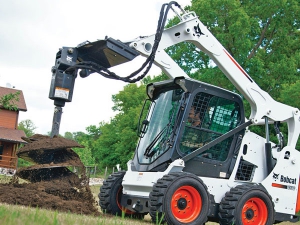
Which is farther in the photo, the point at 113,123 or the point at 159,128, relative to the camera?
the point at 113,123

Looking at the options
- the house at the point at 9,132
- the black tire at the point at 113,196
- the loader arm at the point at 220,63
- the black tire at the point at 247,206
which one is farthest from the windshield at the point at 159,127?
the house at the point at 9,132

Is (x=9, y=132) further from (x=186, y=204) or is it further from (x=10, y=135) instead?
(x=186, y=204)

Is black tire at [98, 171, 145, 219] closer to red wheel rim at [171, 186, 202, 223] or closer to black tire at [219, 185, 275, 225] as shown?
red wheel rim at [171, 186, 202, 223]

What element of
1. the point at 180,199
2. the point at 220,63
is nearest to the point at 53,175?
the point at 180,199

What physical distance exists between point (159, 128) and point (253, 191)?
79.3 inches

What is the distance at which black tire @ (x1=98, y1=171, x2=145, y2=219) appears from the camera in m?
9.87

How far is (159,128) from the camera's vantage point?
31.5 feet

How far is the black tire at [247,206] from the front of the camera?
872cm

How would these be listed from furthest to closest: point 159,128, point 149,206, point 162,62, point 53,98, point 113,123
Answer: point 113,123 → point 162,62 → point 159,128 → point 53,98 → point 149,206

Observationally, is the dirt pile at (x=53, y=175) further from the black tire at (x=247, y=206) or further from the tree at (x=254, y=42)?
the tree at (x=254, y=42)

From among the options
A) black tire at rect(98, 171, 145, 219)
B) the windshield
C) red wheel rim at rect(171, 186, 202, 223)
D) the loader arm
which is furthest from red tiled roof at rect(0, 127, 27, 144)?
red wheel rim at rect(171, 186, 202, 223)

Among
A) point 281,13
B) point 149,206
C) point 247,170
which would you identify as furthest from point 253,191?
point 281,13

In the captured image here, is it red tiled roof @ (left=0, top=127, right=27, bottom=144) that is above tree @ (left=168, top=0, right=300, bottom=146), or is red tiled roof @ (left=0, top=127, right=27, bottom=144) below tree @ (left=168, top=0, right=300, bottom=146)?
below

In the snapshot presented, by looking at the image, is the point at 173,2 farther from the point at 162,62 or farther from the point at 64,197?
Answer: the point at 64,197
